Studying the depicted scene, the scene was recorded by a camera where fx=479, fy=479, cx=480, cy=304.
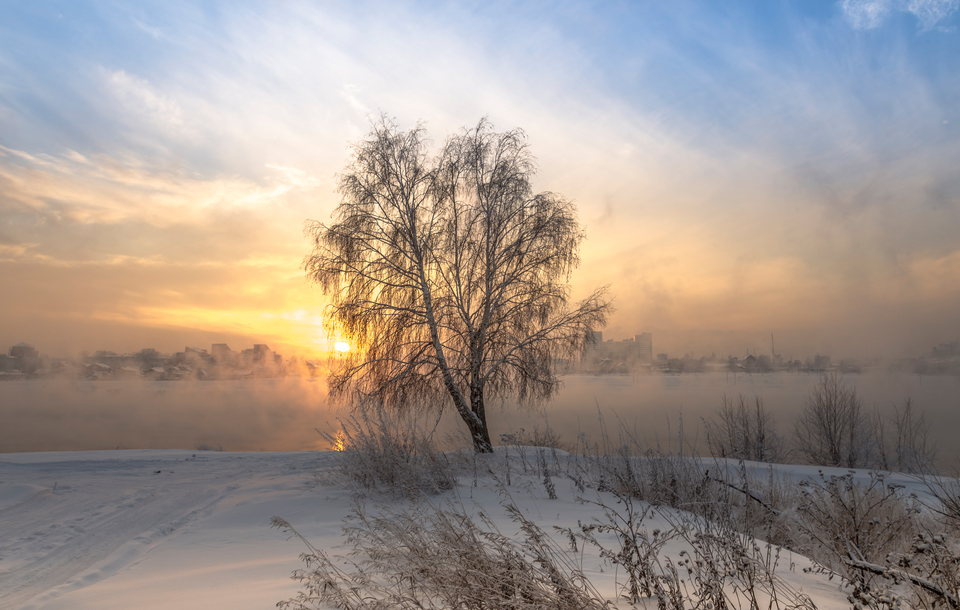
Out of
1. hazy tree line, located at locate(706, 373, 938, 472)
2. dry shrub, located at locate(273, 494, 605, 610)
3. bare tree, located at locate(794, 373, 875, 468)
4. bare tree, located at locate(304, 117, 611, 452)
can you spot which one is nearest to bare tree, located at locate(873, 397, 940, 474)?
hazy tree line, located at locate(706, 373, 938, 472)

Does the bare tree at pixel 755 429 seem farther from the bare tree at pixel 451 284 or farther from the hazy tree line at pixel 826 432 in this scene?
the bare tree at pixel 451 284

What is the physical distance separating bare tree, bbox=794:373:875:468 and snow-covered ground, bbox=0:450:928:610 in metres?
20.7

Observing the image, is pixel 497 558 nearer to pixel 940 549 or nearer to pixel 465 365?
pixel 940 549

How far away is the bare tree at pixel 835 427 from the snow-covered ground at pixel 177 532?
2070cm

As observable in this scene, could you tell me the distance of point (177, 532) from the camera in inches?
253

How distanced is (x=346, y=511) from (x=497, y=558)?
457 cm

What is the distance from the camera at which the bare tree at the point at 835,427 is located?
22.7 meters

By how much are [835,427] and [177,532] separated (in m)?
27.3

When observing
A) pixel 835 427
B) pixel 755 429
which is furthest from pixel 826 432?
pixel 755 429

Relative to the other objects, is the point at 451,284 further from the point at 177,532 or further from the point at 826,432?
the point at 826,432

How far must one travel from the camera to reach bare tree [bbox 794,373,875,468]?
22.7 metres

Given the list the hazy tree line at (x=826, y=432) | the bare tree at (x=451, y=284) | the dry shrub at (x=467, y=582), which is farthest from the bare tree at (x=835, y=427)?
the dry shrub at (x=467, y=582)

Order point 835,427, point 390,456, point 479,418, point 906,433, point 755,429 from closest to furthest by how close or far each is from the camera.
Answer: point 390,456 < point 479,418 < point 906,433 < point 835,427 < point 755,429

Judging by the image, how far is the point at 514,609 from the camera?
2482 mm
